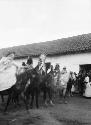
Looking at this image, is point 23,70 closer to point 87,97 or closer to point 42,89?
point 42,89

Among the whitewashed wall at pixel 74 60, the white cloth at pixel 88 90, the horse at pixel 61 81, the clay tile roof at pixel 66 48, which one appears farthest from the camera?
the clay tile roof at pixel 66 48

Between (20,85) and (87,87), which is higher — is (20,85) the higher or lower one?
the higher one

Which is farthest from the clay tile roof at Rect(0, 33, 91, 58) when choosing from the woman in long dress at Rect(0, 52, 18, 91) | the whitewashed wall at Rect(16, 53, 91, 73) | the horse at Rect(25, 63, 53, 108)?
the woman in long dress at Rect(0, 52, 18, 91)

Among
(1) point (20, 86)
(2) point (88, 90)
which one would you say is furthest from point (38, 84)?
(2) point (88, 90)

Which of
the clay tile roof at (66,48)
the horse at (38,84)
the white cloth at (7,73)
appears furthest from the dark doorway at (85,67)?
the white cloth at (7,73)

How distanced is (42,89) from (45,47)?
48.5ft

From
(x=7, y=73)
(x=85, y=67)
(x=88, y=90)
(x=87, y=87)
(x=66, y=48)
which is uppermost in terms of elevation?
(x=66, y=48)

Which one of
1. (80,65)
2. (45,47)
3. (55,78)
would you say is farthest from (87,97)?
(45,47)

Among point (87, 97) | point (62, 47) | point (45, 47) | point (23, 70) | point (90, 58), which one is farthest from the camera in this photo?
point (45, 47)

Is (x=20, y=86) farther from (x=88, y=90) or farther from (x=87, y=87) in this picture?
(x=87, y=87)

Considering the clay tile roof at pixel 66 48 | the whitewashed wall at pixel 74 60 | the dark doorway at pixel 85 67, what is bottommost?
the dark doorway at pixel 85 67

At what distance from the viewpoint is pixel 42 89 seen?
39.8 feet

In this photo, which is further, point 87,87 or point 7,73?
point 87,87

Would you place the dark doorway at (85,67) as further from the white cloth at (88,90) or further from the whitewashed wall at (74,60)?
the white cloth at (88,90)
